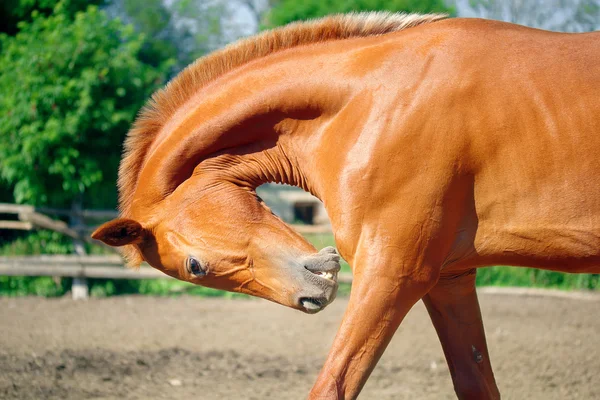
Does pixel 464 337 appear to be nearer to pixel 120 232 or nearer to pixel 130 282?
pixel 120 232

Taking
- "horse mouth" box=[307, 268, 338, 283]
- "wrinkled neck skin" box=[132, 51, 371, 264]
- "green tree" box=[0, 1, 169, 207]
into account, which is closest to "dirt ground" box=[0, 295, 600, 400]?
"green tree" box=[0, 1, 169, 207]

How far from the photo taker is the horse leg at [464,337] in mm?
3463

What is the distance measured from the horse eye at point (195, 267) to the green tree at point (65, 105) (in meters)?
7.20

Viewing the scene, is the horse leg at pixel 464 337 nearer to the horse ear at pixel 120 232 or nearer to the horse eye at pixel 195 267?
the horse eye at pixel 195 267

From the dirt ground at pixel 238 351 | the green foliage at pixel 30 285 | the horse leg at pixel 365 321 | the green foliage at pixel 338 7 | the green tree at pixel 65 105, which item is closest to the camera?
the horse leg at pixel 365 321

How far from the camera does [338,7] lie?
18438 mm

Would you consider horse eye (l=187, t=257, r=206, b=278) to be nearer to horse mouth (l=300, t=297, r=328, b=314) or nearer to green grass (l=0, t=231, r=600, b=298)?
horse mouth (l=300, t=297, r=328, b=314)

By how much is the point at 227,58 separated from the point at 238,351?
13.3 feet

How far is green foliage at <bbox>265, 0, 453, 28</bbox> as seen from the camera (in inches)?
695

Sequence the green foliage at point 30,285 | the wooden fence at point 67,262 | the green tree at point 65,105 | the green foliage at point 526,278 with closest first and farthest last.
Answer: the green tree at point 65,105, the wooden fence at point 67,262, the green foliage at point 30,285, the green foliage at point 526,278

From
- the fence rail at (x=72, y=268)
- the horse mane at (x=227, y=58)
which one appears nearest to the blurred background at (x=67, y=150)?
the fence rail at (x=72, y=268)

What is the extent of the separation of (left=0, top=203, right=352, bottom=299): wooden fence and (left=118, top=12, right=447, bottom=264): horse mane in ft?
22.6

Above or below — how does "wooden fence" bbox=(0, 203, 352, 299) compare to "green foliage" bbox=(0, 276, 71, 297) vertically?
above

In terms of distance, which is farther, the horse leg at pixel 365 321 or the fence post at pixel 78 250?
the fence post at pixel 78 250
